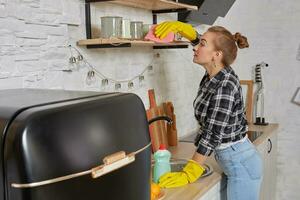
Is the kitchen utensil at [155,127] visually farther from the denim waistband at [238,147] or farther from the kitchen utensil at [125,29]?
the kitchen utensil at [125,29]

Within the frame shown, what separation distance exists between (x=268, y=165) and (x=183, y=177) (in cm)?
132

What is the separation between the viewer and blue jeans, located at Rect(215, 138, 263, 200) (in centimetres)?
184

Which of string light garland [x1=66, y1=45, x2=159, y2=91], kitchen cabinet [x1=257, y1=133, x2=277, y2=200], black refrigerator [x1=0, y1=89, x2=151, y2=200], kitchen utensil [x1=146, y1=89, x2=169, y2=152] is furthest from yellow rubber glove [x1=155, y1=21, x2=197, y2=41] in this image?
kitchen cabinet [x1=257, y1=133, x2=277, y2=200]

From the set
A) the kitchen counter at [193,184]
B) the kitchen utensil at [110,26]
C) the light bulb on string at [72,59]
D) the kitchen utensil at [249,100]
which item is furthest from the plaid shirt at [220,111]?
the kitchen utensil at [249,100]

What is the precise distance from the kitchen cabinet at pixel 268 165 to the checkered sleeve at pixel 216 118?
34.4 inches

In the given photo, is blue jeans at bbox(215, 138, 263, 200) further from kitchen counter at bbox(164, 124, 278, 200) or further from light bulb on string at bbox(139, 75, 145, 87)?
light bulb on string at bbox(139, 75, 145, 87)

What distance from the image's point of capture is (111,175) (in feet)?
2.86

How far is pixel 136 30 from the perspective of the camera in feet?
5.89

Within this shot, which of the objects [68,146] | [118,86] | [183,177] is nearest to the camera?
[68,146]

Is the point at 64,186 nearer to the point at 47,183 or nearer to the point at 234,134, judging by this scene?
the point at 47,183

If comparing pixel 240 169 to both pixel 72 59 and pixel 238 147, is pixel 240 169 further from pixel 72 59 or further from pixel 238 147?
pixel 72 59

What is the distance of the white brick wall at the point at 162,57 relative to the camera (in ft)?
4.42

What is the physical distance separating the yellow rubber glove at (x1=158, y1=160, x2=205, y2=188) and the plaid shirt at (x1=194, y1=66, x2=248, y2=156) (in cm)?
8

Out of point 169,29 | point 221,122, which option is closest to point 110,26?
point 169,29
